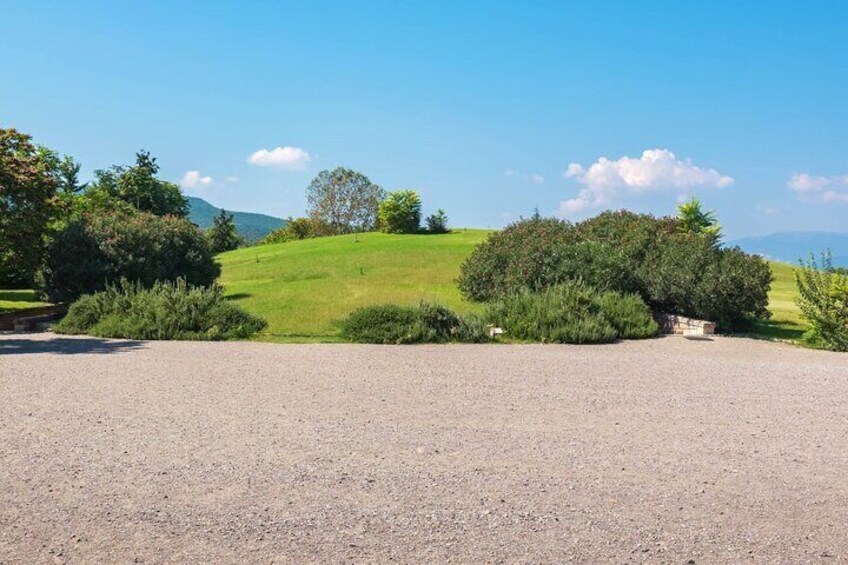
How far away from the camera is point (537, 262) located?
18891 mm

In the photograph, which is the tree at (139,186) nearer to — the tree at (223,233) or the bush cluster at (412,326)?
the tree at (223,233)

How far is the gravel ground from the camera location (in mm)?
4301

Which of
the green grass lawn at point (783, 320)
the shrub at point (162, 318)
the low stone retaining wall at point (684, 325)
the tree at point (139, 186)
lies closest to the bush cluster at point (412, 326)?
the shrub at point (162, 318)

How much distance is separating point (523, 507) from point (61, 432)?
15.5ft

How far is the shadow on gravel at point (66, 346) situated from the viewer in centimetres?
1255

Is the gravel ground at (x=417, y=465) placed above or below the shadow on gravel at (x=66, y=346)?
below

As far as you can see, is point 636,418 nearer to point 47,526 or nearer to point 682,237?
point 47,526

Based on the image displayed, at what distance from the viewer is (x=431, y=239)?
2048 inches

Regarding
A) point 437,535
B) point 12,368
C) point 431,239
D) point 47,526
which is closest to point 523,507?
point 437,535

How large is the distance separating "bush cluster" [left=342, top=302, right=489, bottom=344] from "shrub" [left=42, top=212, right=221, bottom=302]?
819 cm

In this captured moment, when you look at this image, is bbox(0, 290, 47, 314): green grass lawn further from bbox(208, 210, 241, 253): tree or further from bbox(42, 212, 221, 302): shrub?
bbox(208, 210, 241, 253): tree

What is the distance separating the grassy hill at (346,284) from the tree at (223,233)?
24.1m

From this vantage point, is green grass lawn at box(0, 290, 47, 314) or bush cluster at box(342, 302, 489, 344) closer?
bush cluster at box(342, 302, 489, 344)

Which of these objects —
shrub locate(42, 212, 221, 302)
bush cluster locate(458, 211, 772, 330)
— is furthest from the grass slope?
shrub locate(42, 212, 221, 302)
